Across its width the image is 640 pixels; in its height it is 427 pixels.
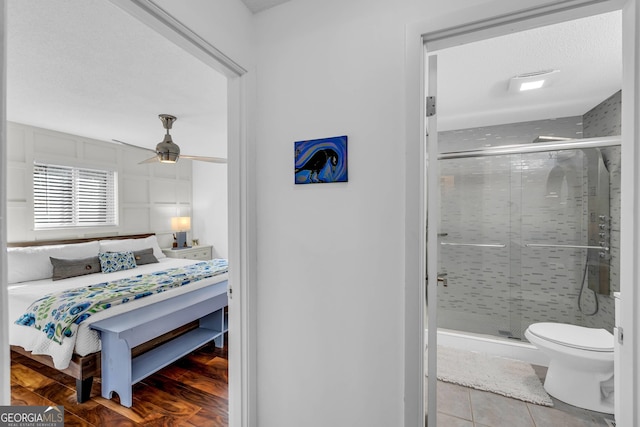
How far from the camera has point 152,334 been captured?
226 cm

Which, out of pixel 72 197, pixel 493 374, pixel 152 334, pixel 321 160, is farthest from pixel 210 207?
pixel 493 374

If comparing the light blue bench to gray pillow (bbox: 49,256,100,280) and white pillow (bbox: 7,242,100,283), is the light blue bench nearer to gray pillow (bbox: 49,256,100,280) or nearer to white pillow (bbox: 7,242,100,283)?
gray pillow (bbox: 49,256,100,280)

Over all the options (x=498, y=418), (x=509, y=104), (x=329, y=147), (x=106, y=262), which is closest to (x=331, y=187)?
(x=329, y=147)

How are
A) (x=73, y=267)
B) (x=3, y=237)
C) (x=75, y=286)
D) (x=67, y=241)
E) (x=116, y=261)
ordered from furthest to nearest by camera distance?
1. (x=67, y=241)
2. (x=116, y=261)
3. (x=73, y=267)
4. (x=75, y=286)
5. (x=3, y=237)

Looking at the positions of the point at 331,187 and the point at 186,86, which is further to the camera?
the point at 186,86

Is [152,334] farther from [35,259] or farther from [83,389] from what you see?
[35,259]

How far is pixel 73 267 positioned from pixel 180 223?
2055 millimetres

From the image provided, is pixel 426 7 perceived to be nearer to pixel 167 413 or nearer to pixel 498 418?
pixel 498 418

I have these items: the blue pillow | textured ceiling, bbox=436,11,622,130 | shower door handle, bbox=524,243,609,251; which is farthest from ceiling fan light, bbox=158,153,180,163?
shower door handle, bbox=524,243,609,251

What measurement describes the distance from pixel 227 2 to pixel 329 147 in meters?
0.84

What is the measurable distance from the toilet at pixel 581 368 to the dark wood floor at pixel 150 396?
7.45 feet

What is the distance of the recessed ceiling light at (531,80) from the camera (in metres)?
2.17

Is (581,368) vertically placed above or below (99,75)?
below

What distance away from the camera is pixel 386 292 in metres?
1.27
